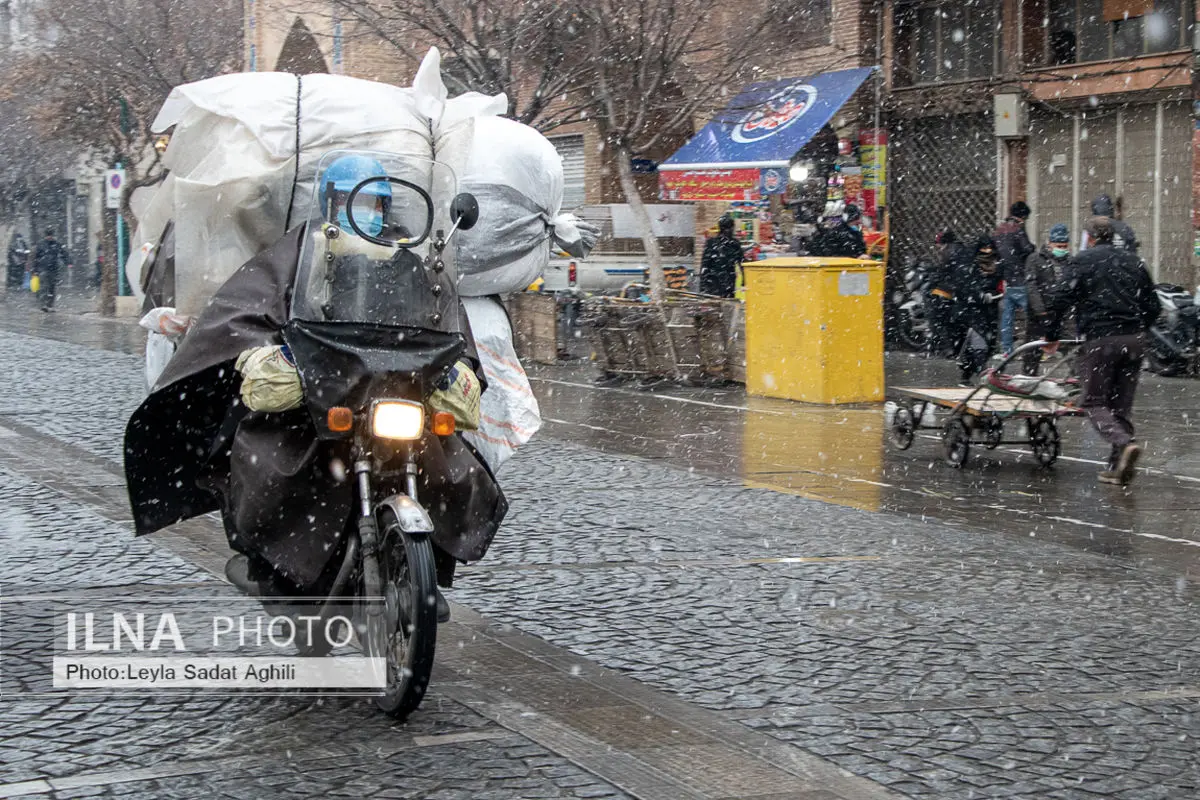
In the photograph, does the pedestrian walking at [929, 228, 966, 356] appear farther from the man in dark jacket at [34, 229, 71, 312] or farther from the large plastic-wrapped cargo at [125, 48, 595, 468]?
the man in dark jacket at [34, 229, 71, 312]

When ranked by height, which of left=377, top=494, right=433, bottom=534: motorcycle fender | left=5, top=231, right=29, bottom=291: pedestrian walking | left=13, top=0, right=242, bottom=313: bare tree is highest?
left=13, top=0, right=242, bottom=313: bare tree

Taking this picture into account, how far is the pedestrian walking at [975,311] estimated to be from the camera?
54.9 ft

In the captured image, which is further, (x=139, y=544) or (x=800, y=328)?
(x=800, y=328)

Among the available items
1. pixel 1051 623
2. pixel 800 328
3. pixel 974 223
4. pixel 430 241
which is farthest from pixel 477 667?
pixel 974 223

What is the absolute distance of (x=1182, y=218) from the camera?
20000mm

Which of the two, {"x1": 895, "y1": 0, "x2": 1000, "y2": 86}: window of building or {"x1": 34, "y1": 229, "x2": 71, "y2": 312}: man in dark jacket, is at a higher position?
{"x1": 895, "y1": 0, "x2": 1000, "y2": 86}: window of building

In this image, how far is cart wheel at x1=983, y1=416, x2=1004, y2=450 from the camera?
37.6 feet

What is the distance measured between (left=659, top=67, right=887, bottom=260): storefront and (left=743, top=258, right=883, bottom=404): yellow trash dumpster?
703 cm

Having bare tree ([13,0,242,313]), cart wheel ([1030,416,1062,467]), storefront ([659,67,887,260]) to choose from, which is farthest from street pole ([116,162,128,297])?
cart wheel ([1030,416,1062,467])

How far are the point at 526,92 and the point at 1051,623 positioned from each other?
20.1 m

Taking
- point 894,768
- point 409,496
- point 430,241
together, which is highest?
point 430,241

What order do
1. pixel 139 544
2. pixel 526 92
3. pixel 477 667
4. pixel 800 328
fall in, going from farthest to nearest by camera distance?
pixel 526 92 < pixel 800 328 < pixel 139 544 < pixel 477 667

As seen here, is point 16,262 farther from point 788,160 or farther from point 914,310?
point 914,310

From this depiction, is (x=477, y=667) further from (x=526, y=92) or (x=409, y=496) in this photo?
(x=526, y=92)
